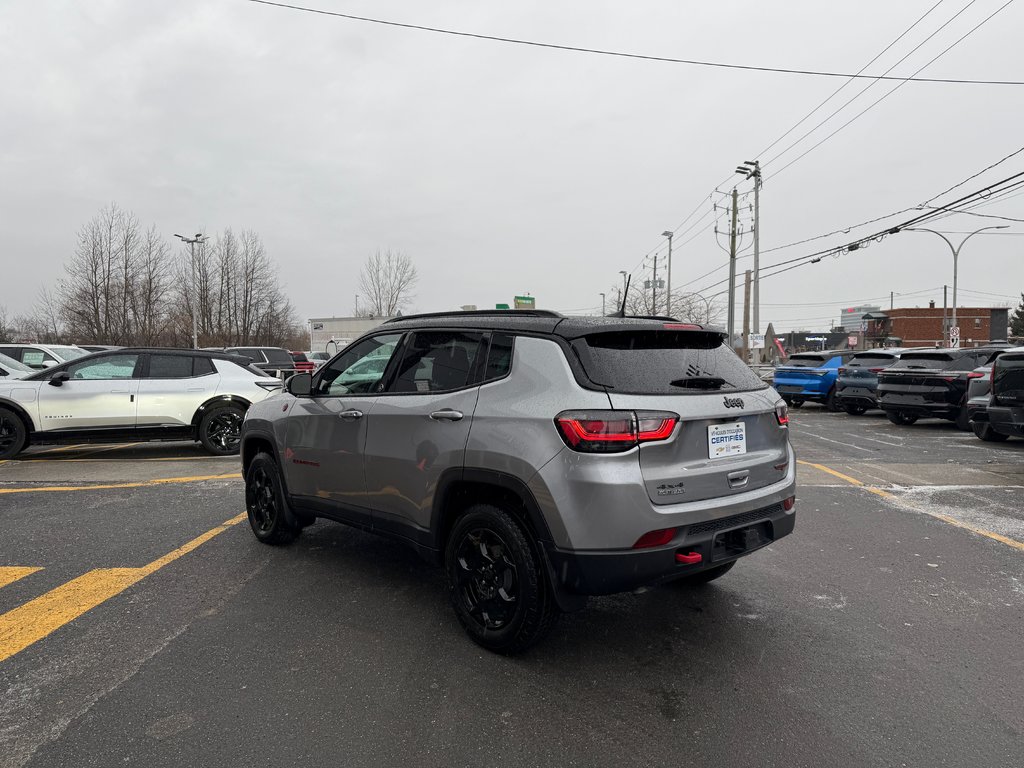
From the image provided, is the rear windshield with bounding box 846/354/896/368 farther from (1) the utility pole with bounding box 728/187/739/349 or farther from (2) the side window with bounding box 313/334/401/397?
(1) the utility pole with bounding box 728/187/739/349

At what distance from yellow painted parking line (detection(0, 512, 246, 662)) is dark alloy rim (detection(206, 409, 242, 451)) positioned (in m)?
4.76

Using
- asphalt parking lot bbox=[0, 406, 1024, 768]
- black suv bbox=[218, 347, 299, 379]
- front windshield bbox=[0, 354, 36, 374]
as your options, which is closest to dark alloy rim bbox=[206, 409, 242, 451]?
asphalt parking lot bbox=[0, 406, 1024, 768]

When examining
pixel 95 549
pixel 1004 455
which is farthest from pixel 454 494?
pixel 1004 455

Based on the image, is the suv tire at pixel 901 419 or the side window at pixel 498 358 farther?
the suv tire at pixel 901 419

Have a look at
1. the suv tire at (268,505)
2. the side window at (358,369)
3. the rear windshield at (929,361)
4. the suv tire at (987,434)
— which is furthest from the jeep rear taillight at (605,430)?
the rear windshield at (929,361)

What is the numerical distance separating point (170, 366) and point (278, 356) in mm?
16238

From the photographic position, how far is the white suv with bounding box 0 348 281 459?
28.5 ft

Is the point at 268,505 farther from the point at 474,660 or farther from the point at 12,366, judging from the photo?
the point at 12,366

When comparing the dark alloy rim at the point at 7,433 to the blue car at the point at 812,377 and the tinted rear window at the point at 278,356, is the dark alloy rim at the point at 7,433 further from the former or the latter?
the blue car at the point at 812,377

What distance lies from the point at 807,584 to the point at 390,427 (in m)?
2.91

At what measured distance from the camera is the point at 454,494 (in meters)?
3.39

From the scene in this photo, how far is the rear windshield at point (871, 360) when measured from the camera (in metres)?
15.2

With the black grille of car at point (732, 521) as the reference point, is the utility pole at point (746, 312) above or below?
above

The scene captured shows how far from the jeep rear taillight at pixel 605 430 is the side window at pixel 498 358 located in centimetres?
53
